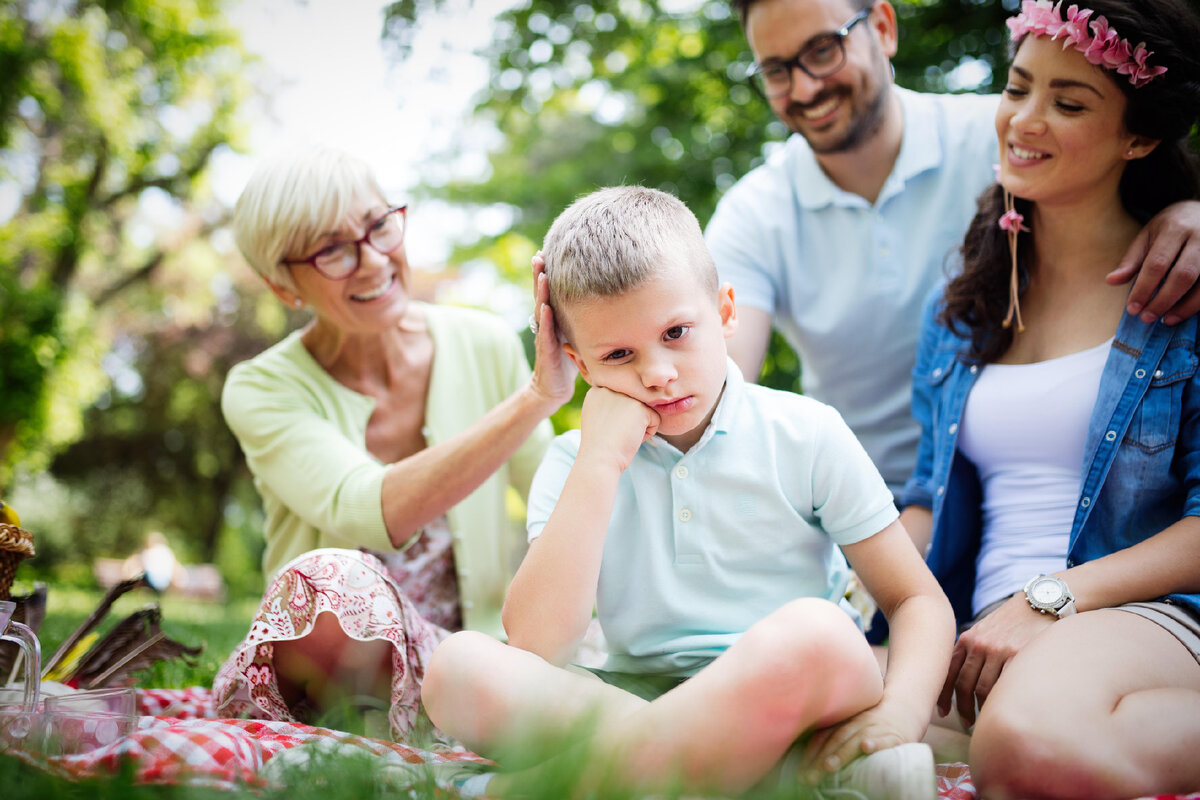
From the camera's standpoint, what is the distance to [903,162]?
335 cm

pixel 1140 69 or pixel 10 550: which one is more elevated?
pixel 1140 69

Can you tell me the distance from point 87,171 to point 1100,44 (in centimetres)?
1657

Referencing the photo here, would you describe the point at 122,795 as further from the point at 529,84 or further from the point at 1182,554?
the point at 529,84

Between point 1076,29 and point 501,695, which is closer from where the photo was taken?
point 501,695

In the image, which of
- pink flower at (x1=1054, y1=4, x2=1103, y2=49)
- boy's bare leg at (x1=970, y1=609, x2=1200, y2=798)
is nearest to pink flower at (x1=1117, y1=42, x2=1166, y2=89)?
pink flower at (x1=1054, y1=4, x2=1103, y2=49)

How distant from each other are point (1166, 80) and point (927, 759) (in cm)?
183

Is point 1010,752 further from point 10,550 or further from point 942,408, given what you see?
point 10,550

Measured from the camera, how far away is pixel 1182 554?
207cm

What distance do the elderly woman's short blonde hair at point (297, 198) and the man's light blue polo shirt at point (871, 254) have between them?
1374 millimetres

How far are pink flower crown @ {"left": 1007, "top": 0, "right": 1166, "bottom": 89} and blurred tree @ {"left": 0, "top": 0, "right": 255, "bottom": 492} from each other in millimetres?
13281

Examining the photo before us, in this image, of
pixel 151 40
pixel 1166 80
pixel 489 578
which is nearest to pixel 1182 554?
pixel 1166 80

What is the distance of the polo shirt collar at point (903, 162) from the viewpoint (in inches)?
132

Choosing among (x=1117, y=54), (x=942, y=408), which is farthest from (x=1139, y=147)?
(x=942, y=408)

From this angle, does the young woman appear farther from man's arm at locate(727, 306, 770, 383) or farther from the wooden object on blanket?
the wooden object on blanket
